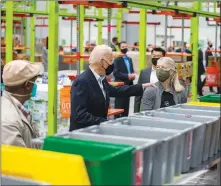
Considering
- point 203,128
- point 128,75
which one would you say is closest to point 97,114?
point 203,128

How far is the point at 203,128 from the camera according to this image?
8.74ft

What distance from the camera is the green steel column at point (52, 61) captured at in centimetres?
601

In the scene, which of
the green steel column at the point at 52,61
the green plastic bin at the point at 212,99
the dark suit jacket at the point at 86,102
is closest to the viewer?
the green plastic bin at the point at 212,99

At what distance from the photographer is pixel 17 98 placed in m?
2.89

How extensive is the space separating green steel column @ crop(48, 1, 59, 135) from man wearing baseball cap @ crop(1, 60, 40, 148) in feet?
10.3

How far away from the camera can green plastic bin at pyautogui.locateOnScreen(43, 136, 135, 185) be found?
1.96 m

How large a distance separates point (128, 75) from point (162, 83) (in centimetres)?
412

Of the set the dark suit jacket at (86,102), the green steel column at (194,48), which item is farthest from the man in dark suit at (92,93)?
the green steel column at (194,48)

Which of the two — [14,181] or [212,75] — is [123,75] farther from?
[14,181]

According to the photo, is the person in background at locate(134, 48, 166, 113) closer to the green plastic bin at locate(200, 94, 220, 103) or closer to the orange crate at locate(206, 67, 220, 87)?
the green plastic bin at locate(200, 94, 220, 103)

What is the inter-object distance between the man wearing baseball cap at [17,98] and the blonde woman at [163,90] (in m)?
Answer: 1.72

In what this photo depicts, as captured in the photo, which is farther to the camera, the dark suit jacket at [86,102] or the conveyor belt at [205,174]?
the dark suit jacket at [86,102]

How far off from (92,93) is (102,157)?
6.62 ft

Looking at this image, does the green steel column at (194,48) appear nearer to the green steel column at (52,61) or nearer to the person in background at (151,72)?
the person in background at (151,72)
